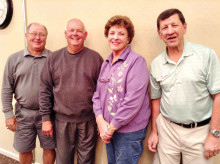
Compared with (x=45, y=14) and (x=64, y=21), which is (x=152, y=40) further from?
(x=45, y=14)

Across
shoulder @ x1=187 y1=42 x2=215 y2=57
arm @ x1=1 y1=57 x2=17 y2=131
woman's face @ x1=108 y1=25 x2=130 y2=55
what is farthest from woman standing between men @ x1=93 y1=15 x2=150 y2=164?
arm @ x1=1 y1=57 x2=17 y2=131

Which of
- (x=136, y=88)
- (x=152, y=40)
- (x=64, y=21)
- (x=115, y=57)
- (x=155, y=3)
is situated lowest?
(x=136, y=88)

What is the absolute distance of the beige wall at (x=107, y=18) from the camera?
1244 mm

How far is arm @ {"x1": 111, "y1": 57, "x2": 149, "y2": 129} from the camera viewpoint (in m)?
1.13

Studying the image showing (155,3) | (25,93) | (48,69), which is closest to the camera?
(155,3)

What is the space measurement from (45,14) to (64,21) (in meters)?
0.28

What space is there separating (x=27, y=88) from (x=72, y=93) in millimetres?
534

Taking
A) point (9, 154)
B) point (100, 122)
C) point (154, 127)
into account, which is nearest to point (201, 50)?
point (154, 127)

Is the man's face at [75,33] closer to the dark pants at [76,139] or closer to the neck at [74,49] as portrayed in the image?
the neck at [74,49]

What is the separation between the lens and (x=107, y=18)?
156 centimetres

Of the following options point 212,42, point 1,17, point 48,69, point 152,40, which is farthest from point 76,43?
point 1,17

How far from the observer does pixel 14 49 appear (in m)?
2.15

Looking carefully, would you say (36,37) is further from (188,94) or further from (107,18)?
(188,94)

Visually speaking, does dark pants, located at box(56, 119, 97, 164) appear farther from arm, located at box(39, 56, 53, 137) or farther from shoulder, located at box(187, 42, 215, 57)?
shoulder, located at box(187, 42, 215, 57)
